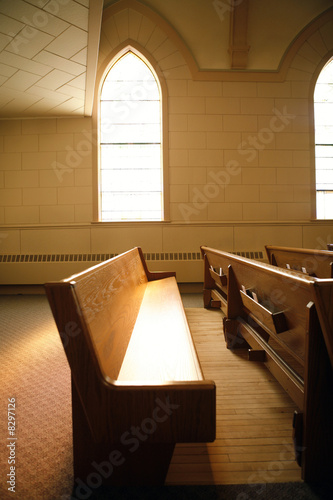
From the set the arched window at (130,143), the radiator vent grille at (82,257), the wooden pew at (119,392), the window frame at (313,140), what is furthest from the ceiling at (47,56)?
the window frame at (313,140)

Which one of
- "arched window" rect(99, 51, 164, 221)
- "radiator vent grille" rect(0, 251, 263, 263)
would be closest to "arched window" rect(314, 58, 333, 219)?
"radiator vent grille" rect(0, 251, 263, 263)

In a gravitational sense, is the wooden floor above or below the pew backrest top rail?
below

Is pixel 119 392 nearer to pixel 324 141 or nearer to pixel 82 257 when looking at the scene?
pixel 82 257

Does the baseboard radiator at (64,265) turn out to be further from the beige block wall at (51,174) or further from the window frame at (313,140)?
the window frame at (313,140)

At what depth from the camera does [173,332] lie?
1395mm

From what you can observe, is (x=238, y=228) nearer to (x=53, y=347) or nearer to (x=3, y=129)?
(x=53, y=347)

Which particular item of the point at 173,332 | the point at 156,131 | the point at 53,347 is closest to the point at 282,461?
the point at 173,332

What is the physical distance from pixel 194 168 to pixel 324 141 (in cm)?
230

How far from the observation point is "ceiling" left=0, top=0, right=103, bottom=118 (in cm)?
275

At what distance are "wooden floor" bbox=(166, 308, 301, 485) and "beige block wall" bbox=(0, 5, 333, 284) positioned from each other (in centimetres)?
310

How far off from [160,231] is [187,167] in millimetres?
1121

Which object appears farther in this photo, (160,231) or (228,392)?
(160,231)

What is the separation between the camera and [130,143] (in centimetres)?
486

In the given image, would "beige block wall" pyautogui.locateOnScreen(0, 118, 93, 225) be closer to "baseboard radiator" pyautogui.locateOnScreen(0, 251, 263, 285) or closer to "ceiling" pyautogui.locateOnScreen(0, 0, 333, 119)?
"ceiling" pyautogui.locateOnScreen(0, 0, 333, 119)
